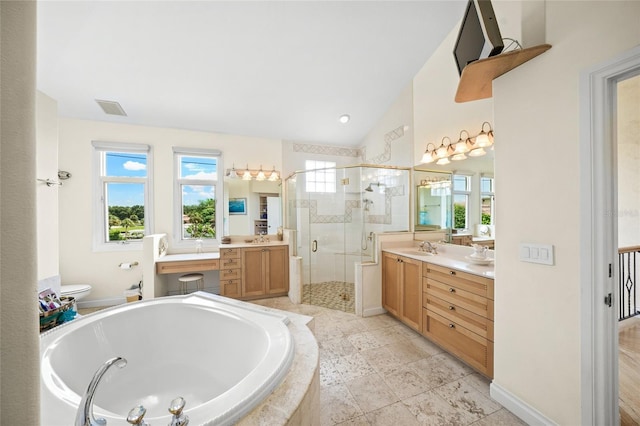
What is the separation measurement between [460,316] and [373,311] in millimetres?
1208

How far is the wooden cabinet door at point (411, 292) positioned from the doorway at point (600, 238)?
1.26 metres

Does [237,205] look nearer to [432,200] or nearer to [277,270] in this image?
[277,270]

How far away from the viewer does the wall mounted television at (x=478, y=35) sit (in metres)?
1.37

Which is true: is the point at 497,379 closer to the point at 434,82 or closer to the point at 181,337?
the point at 181,337

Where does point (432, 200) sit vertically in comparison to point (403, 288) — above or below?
above

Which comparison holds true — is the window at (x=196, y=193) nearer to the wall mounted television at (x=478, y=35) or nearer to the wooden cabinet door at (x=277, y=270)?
the wooden cabinet door at (x=277, y=270)

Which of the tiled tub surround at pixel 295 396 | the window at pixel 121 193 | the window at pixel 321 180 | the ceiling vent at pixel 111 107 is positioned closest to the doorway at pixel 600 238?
the tiled tub surround at pixel 295 396

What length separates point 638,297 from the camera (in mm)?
2656

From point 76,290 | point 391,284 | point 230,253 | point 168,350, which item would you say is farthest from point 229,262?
point 391,284

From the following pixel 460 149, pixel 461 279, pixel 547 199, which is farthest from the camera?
pixel 460 149

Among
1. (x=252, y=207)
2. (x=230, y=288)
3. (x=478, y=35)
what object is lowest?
(x=230, y=288)

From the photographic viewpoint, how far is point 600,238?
1.18m

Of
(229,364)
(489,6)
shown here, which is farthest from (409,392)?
(489,6)

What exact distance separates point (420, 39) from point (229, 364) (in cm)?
369
